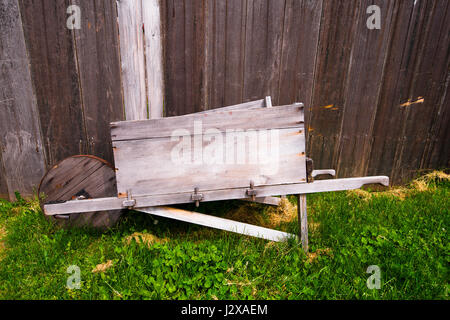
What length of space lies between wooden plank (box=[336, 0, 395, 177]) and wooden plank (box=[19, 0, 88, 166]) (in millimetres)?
3072

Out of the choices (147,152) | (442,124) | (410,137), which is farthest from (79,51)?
(442,124)

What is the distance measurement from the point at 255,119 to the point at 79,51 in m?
2.06

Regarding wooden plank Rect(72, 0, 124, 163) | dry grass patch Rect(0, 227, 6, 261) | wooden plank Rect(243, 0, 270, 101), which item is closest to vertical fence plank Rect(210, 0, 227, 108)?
wooden plank Rect(243, 0, 270, 101)

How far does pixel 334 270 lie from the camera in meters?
2.34

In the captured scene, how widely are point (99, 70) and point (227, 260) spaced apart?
230 cm

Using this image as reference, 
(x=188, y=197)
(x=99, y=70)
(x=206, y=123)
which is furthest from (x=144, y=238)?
(x=99, y=70)

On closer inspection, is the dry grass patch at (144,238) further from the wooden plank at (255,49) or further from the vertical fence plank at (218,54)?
the wooden plank at (255,49)

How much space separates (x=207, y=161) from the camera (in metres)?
2.26

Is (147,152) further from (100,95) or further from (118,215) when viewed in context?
(100,95)

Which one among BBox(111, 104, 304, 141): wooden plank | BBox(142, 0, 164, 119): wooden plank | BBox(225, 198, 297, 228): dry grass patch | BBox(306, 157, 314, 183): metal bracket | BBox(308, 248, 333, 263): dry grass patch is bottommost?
BBox(225, 198, 297, 228): dry grass patch

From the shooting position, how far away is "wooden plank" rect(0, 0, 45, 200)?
2912 mm

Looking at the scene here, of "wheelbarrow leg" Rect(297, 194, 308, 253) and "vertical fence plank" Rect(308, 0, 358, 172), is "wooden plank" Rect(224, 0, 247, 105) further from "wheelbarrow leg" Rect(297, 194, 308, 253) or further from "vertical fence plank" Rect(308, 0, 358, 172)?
"wheelbarrow leg" Rect(297, 194, 308, 253)

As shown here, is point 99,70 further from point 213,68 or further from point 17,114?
point 213,68

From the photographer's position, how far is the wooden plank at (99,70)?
2914 millimetres
